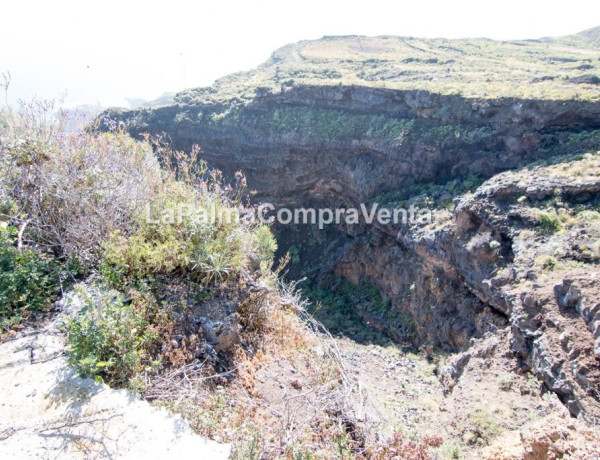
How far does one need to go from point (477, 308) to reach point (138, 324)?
26.2ft

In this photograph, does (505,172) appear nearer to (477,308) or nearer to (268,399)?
(477,308)

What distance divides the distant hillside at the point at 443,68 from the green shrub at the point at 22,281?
12272 mm

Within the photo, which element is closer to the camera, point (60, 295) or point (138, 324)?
point (138, 324)

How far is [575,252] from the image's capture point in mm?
6957

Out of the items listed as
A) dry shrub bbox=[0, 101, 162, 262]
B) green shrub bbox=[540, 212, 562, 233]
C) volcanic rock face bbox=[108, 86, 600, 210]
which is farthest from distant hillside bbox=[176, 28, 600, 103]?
dry shrub bbox=[0, 101, 162, 262]

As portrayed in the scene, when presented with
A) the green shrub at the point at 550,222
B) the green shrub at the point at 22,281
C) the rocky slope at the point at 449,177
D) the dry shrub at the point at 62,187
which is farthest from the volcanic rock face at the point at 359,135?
the green shrub at the point at 22,281

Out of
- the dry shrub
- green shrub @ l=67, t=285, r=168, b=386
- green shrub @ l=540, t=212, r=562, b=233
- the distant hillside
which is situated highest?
the distant hillside

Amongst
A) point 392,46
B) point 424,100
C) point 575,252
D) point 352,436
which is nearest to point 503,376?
point 575,252

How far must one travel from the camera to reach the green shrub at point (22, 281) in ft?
10.7

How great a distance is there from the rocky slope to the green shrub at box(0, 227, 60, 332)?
6236 mm

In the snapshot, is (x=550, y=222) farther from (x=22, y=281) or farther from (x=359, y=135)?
(x=22, y=281)

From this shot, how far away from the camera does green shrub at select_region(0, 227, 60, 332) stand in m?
3.28

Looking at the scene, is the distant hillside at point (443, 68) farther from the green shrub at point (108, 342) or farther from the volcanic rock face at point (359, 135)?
the green shrub at point (108, 342)

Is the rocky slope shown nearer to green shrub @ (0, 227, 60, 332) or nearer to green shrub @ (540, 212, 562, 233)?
green shrub @ (540, 212, 562, 233)
